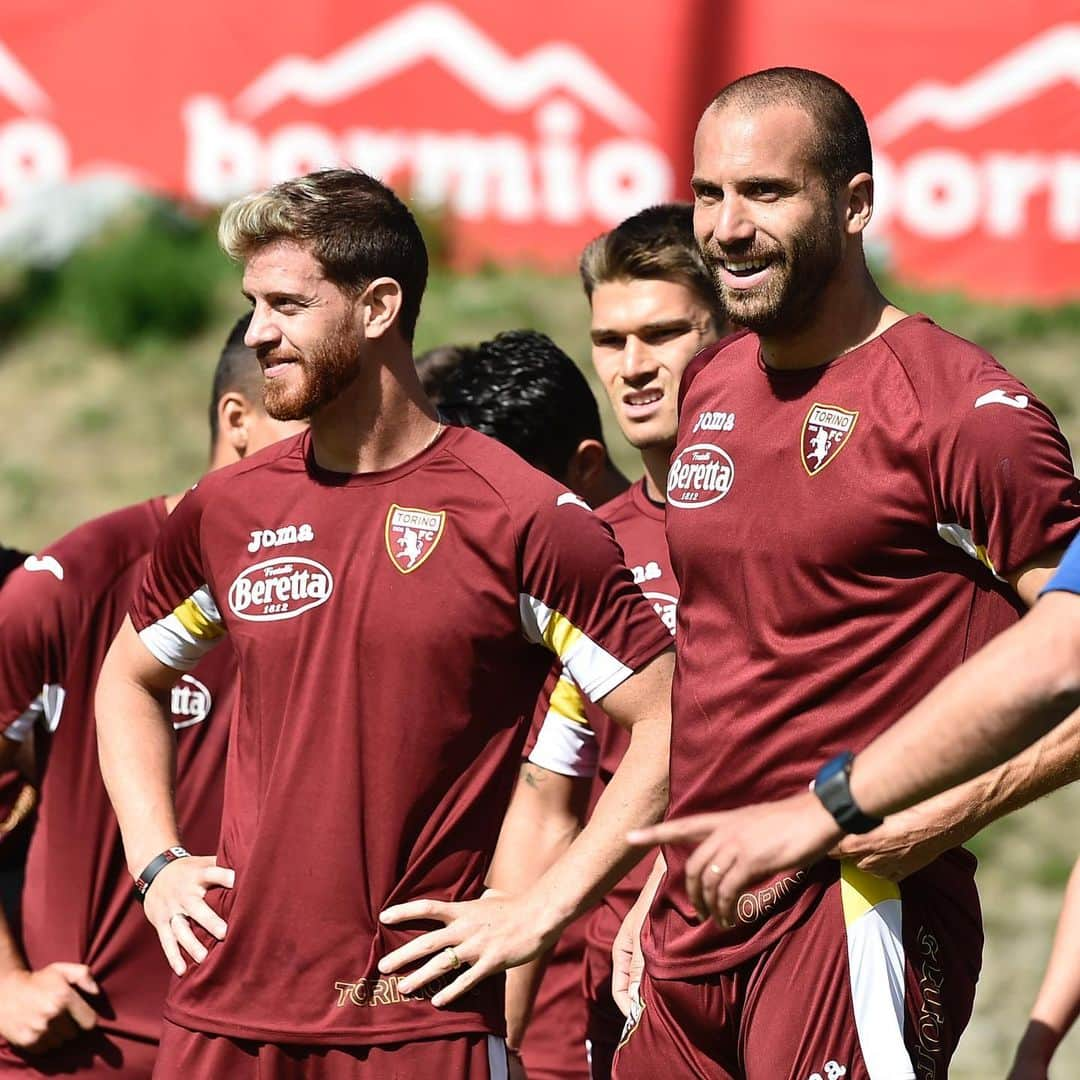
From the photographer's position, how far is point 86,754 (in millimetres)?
4668

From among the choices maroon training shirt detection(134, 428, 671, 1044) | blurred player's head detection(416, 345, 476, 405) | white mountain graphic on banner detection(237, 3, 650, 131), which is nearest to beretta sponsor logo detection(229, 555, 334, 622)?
maroon training shirt detection(134, 428, 671, 1044)

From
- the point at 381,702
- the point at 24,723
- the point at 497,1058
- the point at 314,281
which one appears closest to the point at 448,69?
the point at 24,723

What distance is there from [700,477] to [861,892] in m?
0.89

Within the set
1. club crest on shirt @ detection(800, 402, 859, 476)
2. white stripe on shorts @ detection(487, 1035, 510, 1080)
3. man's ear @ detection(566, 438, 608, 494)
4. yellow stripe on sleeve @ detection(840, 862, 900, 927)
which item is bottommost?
white stripe on shorts @ detection(487, 1035, 510, 1080)

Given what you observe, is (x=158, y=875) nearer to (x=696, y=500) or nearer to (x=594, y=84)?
(x=696, y=500)

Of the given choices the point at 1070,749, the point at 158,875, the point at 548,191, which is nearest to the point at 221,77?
the point at 548,191

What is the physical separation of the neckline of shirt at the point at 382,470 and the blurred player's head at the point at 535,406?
1138mm

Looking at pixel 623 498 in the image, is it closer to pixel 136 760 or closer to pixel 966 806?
pixel 136 760

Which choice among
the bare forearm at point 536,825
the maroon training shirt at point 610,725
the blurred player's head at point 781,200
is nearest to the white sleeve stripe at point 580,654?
the blurred player's head at point 781,200

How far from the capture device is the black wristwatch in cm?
286

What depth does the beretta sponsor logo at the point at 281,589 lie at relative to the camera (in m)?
3.81

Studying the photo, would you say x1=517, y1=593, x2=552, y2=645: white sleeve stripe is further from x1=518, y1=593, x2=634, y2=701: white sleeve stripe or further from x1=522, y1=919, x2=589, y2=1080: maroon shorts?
x1=522, y1=919, x2=589, y2=1080: maroon shorts

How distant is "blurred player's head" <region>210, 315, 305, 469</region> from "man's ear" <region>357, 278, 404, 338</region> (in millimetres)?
1065

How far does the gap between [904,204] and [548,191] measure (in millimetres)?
2042
